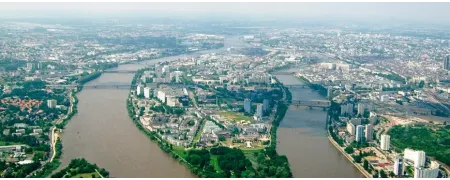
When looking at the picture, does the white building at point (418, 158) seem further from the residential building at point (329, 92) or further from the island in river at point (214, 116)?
the residential building at point (329, 92)

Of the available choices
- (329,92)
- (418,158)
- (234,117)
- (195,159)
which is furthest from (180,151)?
(329,92)

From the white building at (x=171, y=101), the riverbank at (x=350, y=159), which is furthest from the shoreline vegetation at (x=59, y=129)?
the riverbank at (x=350, y=159)

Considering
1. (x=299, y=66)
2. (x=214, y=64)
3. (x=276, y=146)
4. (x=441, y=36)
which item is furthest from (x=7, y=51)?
(x=441, y=36)

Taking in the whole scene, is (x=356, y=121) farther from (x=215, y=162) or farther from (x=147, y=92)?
(x=147, y=92)

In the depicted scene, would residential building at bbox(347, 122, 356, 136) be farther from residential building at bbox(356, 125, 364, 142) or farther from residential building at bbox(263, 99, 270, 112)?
residential building at bbox(263, 99, 270, 112)

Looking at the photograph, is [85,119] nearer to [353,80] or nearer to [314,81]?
[314,81]

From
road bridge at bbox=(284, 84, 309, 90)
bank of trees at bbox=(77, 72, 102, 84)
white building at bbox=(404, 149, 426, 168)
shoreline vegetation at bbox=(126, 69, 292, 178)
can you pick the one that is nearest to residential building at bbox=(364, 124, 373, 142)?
white building at bbox=(404, 149, 426, 168)

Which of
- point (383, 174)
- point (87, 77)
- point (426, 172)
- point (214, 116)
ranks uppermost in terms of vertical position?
point (87, 77)
